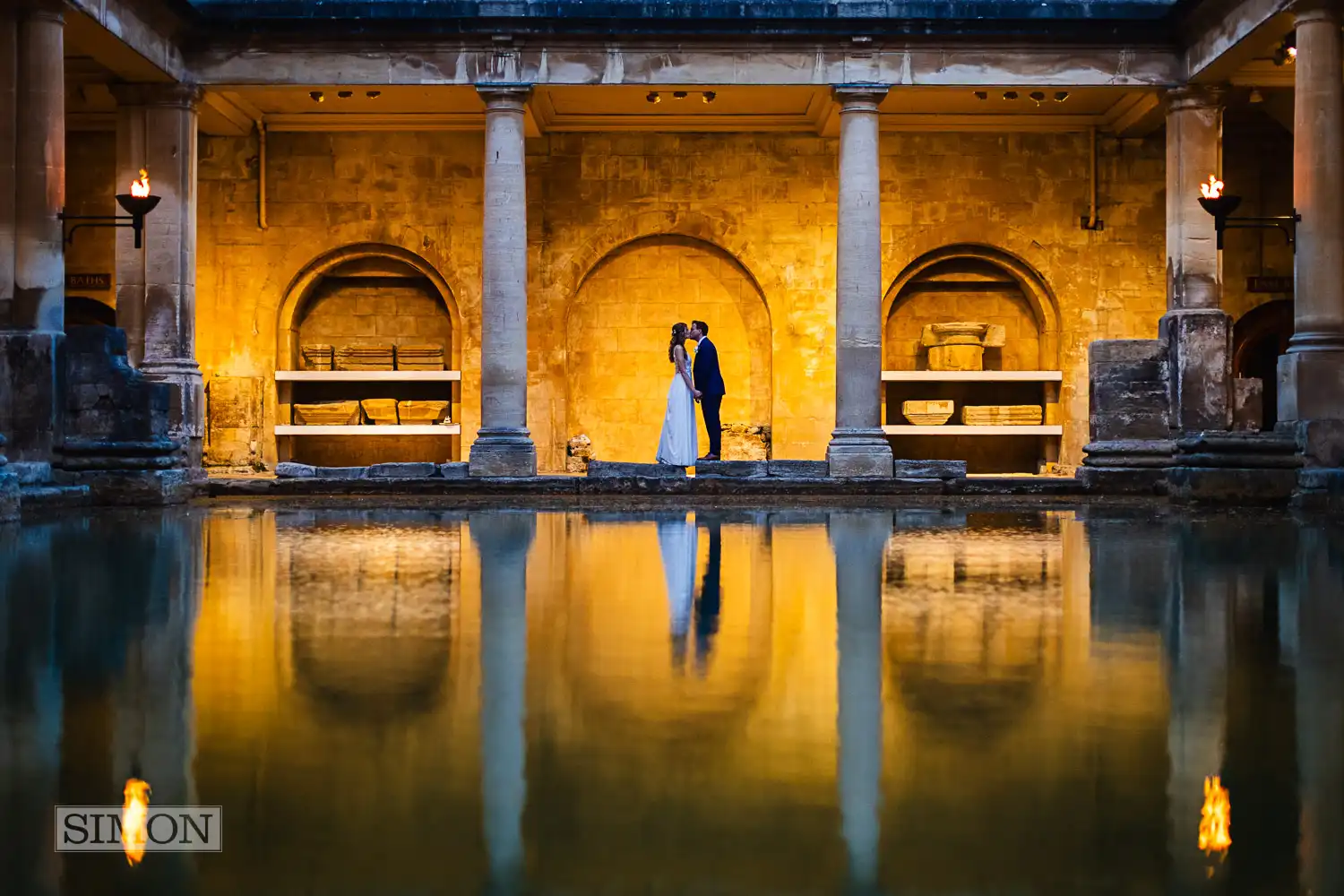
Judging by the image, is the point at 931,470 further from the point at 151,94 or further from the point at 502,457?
the point at 151,94

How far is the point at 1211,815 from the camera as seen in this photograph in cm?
250

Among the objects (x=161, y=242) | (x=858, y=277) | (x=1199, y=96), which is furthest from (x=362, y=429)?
(x=1199, y=96)

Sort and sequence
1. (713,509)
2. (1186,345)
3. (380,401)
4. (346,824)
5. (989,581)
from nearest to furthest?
(346,824)
(989,581)
(713,509)
(1186,345)
(380,401)

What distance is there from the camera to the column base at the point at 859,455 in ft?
59.3

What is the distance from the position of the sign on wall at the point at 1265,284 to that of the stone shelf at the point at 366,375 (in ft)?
41.5

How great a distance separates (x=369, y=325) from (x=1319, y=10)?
14.8 meters

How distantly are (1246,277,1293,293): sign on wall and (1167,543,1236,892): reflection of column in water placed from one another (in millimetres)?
18108

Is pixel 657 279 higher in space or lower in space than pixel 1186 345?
higher

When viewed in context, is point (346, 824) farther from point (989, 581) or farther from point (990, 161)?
point (990, 161)

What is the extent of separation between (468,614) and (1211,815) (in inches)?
127

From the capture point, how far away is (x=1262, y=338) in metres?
23.2

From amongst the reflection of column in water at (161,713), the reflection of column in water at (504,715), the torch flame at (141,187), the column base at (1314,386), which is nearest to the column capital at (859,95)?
the column base at (1314,386)

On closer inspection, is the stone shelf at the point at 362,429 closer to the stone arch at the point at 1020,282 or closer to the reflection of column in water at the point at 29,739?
the stone arch at the point at 1020,282

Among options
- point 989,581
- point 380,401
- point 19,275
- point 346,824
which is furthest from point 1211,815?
point 380,401
